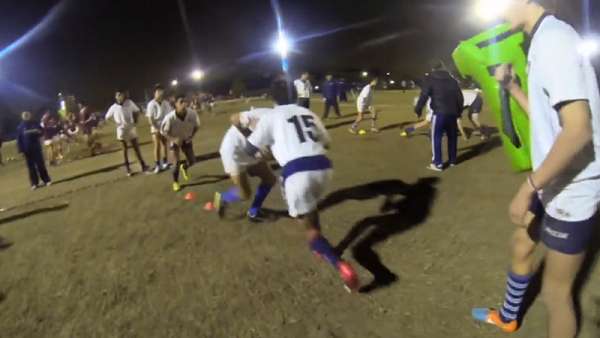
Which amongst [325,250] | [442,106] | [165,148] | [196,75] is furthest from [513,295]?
[196,75]

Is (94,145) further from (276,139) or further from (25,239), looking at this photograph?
(276,139)

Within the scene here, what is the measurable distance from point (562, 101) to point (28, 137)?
1384 centimetres

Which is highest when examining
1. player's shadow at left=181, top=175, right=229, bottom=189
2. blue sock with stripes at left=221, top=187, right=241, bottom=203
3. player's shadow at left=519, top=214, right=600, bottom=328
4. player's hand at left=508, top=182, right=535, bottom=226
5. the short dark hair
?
the short dark hair

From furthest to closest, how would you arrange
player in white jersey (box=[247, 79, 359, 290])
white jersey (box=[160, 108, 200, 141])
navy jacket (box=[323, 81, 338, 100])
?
navy jacket (box=[323, 81, 338, 100]) < white jersey (box=[160, 108, 200, 141]) < player in white jersey (box=[247, 79, 359, 290])

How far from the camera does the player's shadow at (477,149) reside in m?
9.82

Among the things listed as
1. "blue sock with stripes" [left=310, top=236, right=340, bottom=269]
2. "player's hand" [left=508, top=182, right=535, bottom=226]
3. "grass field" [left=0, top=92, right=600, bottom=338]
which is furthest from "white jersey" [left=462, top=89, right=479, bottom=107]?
"player's hand" [left=508, top=182, right=535, bottom=226]

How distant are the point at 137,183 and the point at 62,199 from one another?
1650mm

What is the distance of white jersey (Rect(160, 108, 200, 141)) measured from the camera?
31.0ft

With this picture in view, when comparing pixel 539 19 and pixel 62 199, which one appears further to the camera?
pixel 62 199

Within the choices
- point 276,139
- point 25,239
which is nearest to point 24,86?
point 25,239

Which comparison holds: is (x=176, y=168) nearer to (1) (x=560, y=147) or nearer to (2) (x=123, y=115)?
(2) (x=123, y=115)

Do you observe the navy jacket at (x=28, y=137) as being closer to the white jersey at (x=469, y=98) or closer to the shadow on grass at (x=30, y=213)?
the shadow on grass at (x=30, y=213)

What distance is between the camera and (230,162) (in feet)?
22.1

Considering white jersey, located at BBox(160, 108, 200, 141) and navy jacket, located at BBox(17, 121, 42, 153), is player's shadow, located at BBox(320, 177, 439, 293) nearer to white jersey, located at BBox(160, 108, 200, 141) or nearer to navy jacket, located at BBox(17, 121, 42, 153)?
white jersey, located at BBox(160, 108, 200, 141)
